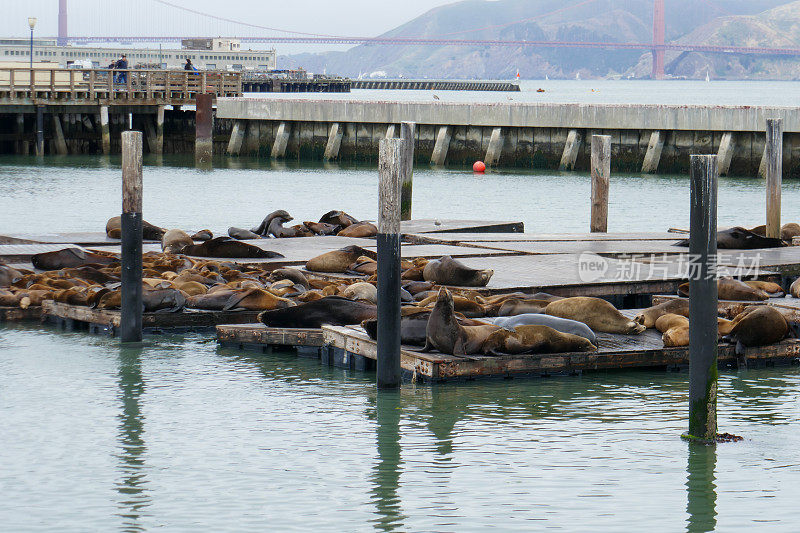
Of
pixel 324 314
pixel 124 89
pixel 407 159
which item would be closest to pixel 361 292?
pixel 324 314

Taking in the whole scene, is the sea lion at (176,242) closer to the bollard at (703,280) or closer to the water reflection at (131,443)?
the water reflection at (131,443)

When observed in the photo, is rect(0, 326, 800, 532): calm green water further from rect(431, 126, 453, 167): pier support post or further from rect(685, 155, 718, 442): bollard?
rect(431, 126, 453, 167): pier support post

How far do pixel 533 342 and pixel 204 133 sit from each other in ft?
105

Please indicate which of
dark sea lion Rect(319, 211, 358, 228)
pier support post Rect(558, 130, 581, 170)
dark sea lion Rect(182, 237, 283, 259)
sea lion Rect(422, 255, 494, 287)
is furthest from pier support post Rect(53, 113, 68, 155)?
sea lion Rect(422, 255, 494, 287)

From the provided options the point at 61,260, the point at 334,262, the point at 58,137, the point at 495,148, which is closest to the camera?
the point at 334,262

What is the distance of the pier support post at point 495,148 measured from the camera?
36281 mm

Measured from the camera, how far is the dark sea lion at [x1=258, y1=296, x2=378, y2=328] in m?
10.3

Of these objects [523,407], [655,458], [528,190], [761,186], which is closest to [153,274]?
[523,407]

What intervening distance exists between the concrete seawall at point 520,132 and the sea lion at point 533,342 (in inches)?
876

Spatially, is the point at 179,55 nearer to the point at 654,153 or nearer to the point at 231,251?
the point at 654,153

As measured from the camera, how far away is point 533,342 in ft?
30.7

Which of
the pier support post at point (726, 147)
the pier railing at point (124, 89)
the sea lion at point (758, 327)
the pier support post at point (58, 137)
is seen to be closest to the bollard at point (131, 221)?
the sea lion at point (758, 327)

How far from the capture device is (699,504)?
6.87m

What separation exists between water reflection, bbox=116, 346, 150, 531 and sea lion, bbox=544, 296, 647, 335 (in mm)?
3436
